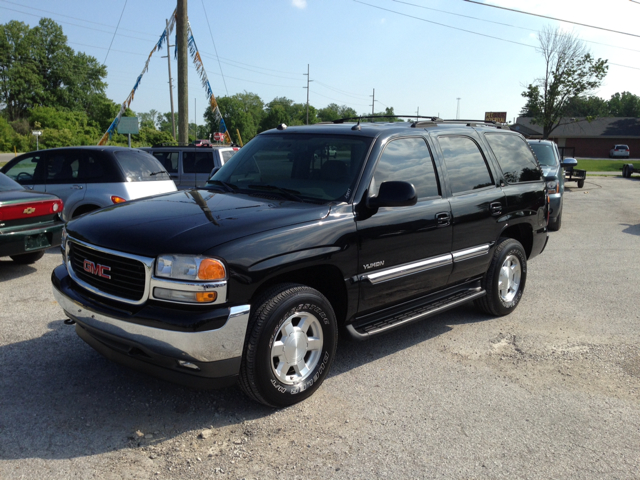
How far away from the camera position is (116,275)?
349cm

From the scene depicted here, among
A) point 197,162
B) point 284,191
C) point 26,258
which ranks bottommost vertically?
point 26,258

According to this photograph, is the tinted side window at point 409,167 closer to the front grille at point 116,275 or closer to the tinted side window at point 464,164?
the tinted side window at point 464,164

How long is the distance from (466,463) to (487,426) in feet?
1.65

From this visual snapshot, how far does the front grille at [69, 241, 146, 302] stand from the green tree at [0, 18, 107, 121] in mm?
93555

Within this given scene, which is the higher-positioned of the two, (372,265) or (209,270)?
(209,270)

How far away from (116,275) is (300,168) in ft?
5.77

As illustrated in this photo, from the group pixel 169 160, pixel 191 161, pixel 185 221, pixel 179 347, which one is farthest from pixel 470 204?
pixel 169 160

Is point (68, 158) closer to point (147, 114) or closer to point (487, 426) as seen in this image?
point (487, 426)

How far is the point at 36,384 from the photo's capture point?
393 centimetres

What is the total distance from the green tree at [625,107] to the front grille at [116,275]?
12605 cm

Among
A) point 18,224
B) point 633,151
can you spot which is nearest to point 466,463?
point 18,224

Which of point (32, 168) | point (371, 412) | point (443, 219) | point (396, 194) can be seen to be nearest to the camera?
point (371, 412)

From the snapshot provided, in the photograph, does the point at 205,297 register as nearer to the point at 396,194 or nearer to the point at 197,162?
the point at 396,194

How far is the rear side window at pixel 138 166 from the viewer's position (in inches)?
345
